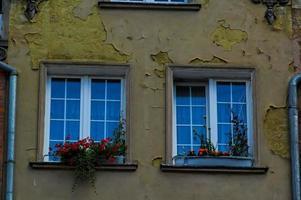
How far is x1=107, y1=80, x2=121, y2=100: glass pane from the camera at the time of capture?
599 inches

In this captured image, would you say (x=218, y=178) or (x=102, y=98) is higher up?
(x=102, y=98)

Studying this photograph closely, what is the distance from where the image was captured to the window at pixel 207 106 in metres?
15.0

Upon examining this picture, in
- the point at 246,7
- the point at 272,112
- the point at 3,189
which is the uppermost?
the point at 246,7

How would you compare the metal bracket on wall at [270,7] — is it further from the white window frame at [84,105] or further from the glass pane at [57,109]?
the glass pane at [57,109]

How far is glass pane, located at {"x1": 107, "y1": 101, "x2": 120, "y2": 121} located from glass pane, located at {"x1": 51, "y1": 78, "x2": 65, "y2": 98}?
84 cm

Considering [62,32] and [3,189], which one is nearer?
[3,189]

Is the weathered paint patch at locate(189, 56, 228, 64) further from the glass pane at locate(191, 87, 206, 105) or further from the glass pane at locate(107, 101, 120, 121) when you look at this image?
the glass pane at locate(107, 101, 120, 121)

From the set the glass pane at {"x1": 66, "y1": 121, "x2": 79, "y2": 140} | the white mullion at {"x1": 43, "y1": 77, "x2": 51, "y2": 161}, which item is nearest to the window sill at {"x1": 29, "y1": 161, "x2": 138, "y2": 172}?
the white mullion at {"x1": 43, "y1": 77, "x2": 51, "y2": 161}

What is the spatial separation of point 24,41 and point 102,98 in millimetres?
1702

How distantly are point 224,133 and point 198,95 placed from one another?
0.88 m

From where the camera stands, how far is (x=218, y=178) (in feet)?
47.5

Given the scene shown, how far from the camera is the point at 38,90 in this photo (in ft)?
48.8

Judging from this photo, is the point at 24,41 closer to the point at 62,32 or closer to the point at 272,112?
the point at 62,32

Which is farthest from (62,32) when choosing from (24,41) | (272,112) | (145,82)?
(272,112)
